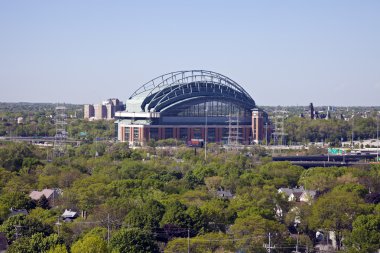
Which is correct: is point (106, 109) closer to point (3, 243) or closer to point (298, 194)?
point (298, 194)

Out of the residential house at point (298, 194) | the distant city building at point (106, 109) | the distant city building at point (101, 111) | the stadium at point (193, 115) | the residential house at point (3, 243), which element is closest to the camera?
the residential house at point (3, 243)

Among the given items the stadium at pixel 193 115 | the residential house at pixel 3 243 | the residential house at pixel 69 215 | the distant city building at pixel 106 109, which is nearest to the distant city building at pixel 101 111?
the distant city building at pixel 106 109

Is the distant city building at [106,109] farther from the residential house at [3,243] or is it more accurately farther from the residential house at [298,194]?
the residential house at [3,243]

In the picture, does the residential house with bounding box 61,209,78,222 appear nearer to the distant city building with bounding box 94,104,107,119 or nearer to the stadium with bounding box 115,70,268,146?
the stadium with bounding box 115,70,268,146

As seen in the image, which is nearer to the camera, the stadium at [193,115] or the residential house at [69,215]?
the residential house at [69,215]

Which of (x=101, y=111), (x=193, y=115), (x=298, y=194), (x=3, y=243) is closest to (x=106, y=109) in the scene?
(x=101, y=111)

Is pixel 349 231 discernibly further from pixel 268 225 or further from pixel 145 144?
pixel 145 144

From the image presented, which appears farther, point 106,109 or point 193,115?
point 106,109

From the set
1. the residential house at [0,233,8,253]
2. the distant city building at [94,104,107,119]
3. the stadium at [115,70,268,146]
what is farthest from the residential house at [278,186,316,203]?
the distant city building at [94,104,107,119]
